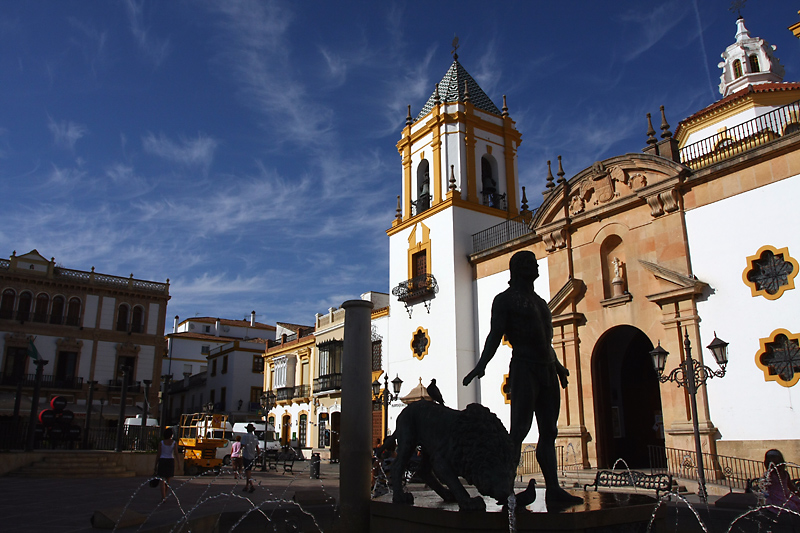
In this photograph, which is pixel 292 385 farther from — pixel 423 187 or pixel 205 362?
pixel 205 362

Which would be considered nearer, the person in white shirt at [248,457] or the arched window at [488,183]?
the person in white shirt at [248,457]

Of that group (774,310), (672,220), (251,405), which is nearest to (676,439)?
(774,310)

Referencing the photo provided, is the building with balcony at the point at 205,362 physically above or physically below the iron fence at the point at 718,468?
above

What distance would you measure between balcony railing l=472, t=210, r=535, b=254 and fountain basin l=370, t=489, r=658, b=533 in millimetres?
16402

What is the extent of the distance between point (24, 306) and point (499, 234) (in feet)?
95.3

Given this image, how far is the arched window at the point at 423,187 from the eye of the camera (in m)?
24.4

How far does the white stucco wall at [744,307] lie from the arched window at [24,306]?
35.3 m

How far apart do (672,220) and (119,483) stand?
15.8 meters

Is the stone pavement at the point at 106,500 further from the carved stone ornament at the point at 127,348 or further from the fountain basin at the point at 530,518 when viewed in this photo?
the carved stone ornament at the point at 127,348

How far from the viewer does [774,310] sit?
13.5 metres

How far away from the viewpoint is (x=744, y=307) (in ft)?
45.8

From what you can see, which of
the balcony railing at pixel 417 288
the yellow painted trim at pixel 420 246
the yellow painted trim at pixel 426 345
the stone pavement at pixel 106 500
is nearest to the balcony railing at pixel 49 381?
the stone pavement at pixel 106 500

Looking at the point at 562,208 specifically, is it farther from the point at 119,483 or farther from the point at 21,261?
the point at 21,261

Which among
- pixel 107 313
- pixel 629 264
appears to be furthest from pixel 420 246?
pixel 107 313
